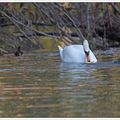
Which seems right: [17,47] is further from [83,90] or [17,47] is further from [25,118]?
[25,118]

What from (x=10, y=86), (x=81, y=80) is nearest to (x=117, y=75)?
(x=81, y=80)

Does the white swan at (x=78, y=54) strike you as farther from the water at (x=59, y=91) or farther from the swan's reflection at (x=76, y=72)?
the swan's reflection at (x=76, y=72)

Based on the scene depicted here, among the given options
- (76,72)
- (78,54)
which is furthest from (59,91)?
(78,54)

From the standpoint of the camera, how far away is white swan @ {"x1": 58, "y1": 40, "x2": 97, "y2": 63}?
14.5 m

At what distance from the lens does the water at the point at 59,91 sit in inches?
273

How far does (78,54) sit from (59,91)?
6.58m

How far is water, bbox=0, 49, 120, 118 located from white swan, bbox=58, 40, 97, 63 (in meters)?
1.47

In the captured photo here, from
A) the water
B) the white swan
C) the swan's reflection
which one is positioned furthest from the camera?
the white swan

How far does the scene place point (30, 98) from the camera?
26.3 ft

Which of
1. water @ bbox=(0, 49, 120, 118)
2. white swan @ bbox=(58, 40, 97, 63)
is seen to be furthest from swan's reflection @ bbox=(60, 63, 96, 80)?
white swan @ bbox=(58, 40, 97, 63)

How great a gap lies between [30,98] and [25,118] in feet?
5.20

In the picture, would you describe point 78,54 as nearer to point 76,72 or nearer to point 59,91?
point 76,72

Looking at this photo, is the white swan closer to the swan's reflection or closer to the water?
the water

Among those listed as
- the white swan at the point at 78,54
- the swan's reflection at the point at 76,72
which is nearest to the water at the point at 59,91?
the swan's reflection at the point at 76,72
